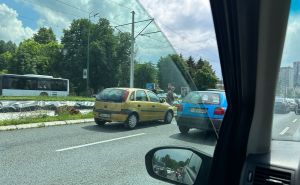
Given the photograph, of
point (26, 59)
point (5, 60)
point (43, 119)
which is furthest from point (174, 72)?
point (5, 60)

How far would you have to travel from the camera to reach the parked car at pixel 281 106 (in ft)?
5.91

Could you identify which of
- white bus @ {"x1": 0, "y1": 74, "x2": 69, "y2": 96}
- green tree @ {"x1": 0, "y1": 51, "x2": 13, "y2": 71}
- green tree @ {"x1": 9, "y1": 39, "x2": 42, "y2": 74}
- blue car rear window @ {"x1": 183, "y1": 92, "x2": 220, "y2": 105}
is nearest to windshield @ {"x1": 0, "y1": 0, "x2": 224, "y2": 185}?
blue car rear window @ {"x1": 183, "y1": 92, "x2": 220, "y2": 105}

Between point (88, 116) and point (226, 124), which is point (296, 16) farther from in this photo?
point (88, 116)

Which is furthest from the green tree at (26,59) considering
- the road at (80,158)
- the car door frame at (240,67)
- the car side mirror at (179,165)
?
the car door frame at (240,67)

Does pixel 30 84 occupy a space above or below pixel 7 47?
below

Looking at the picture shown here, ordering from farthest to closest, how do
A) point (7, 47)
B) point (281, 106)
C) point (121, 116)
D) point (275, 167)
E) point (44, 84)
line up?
1. point (7, 47)
2. point (44, 84)
3. point (121, 116)
4. point (281, 106)
5. point (275, 167)

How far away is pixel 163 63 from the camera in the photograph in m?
1.84

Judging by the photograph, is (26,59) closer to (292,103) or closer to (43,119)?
(43,119)

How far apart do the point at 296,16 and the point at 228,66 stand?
0.41 meters

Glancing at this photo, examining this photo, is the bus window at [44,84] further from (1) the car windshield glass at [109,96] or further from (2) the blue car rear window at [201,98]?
(2) the blue car rear window at [201,98]

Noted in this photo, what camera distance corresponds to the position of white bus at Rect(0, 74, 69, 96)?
30203 mm

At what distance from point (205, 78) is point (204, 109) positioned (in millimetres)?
200

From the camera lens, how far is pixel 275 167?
1601 mm

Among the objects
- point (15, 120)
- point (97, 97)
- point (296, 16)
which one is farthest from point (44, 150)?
point (296, 16)
